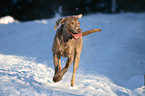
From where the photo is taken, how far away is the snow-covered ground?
4312 millimetres

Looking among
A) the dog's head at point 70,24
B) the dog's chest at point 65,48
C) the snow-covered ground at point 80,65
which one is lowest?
the snow-covered ground at point 80,65

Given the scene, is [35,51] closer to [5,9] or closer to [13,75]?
[13,75]

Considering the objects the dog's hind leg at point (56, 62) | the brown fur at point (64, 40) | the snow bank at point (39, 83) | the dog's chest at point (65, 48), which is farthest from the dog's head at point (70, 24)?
the snow bank at point (39, 83)

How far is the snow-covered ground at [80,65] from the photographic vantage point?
4.31 metres

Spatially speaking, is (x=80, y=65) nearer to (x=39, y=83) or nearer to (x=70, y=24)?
(x=39, y=83)

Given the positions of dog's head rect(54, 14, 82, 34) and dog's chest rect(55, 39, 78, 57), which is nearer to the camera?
dog's head rect(54, 14, 82, 34)

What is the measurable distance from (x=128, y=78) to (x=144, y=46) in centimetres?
538

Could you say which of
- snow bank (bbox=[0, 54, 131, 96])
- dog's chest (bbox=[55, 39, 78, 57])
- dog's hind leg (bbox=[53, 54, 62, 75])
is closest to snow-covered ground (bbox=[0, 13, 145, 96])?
snow bank (bbox=[0, 54, 131, 96])

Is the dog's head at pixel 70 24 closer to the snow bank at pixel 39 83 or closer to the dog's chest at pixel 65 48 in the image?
the dog's chest at pixel 65 48

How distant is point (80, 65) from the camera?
6984mm

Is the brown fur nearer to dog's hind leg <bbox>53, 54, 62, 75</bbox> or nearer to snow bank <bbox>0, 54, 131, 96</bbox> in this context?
dog's hind leg <bbox>53, 54, 62, 75</bbox>

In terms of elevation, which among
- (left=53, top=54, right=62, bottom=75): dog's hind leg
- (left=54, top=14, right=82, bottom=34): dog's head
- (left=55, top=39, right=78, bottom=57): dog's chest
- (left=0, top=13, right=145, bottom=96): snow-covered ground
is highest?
(left=54, top=14, right=82, bottom=34): dog's head

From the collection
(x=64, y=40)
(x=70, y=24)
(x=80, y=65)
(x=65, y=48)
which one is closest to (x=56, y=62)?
(x=65, y=48)

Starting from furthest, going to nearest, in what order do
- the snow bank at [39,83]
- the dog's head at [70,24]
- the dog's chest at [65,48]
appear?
the snow bank at [39,83], the dog's chest at [65,48], the dog's head at [70,24]
